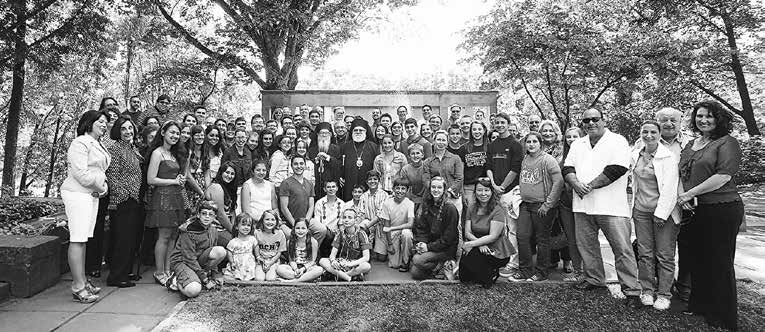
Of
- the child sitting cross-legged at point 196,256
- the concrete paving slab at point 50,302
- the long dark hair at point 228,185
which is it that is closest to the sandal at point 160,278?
the child sitting cross-legged at point 196,256

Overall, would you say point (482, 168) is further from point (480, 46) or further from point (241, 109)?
point (241, 109)

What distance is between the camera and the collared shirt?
18.4ft

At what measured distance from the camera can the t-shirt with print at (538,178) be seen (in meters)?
4.85

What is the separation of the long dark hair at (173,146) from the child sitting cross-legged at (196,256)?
656 millimetres

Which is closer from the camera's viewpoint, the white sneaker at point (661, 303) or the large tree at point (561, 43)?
the white sneaker at point (661, 303)

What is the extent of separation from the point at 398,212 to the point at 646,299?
278 centimetres

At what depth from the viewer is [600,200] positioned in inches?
171

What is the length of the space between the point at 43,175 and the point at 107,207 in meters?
19.8

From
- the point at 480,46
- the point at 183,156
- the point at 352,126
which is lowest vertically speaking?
the point at 183,156

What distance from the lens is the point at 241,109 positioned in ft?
75.6

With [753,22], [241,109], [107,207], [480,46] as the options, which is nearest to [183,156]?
[107,207]

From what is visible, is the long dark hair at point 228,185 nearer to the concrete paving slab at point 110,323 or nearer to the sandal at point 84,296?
the sandal at point 84,296

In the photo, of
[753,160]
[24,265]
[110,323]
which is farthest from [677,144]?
[753,160]

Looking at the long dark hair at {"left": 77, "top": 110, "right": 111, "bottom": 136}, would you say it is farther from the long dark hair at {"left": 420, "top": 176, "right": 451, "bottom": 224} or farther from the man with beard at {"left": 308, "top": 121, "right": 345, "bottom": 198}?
the long dark hair at {"left": 420, "top": 176, "right": 451, "bottom": 224}
